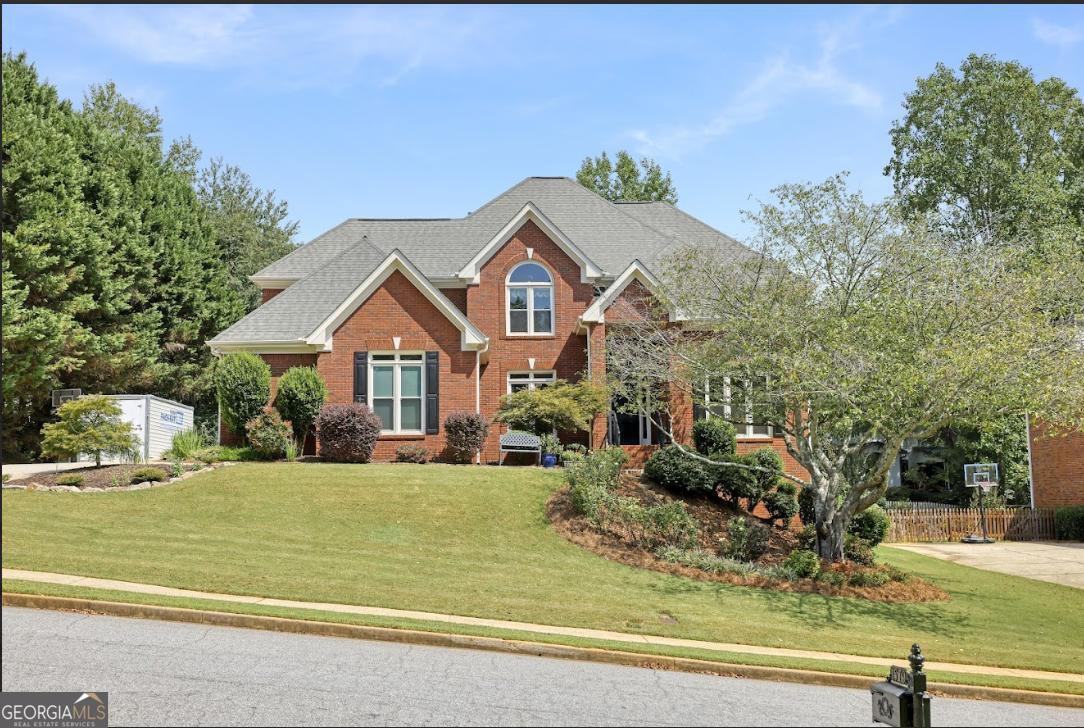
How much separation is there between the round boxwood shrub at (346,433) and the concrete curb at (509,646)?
38.6ft

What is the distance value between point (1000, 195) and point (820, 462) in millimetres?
28115

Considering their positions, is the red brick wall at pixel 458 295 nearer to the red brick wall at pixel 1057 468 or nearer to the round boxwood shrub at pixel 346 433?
the round boxwood shrub at pixel 346 433

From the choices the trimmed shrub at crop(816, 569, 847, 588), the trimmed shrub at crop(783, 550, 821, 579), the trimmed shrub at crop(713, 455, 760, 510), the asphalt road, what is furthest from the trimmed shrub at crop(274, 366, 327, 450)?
the trimmed shrub at crop(816, 569, 847, 588)

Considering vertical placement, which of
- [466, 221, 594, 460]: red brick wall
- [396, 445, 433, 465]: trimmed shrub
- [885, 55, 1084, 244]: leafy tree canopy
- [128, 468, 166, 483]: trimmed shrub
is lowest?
[128, 468, 166, 483]: trimmed shrub

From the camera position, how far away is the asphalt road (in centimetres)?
765

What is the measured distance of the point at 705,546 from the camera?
1875 centimetres

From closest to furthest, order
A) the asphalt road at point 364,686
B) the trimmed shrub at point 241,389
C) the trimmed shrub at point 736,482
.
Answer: the asphalt road at point 364,686
the trimmed shrub at point 736,482
the trimmed shrub at point 241,389

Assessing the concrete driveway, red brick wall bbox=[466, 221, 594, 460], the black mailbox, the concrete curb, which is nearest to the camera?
the black mailbox

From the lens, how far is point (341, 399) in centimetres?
2539

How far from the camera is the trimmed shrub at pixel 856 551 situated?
61.5 ft

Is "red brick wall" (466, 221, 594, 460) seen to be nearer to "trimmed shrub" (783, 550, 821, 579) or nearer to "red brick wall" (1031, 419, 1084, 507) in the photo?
"trimmed shrub" (783, 550, 821, 579)

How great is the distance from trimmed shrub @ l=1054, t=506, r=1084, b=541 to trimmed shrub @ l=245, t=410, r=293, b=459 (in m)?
23.3

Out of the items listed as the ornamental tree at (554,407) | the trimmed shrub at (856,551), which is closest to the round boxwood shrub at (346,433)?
the ornamental tree at (554,407)

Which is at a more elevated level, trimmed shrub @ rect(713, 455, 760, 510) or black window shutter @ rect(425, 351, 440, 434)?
black window shutter @ rect(425, 351, 440, 434)
